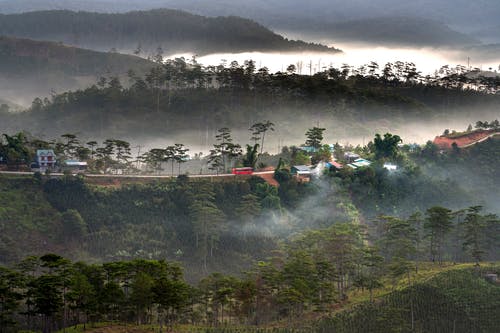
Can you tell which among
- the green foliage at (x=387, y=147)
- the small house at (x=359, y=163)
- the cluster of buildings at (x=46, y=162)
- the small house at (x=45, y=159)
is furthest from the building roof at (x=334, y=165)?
the small house at (x=45, y=159)

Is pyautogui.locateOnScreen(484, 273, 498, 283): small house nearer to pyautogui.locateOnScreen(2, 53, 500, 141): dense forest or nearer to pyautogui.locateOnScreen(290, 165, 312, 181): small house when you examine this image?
pyautogui.locateOnScreen(290, 165, 312, 181): small house

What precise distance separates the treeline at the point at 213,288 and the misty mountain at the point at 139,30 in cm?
7817

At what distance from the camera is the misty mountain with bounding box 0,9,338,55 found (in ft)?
432

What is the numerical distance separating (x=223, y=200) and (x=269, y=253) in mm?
7471

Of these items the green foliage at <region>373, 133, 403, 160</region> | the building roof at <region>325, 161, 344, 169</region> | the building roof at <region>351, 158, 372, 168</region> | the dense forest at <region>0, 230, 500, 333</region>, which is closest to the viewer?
the dense forest at <region>0, 230, 500, 333</region>

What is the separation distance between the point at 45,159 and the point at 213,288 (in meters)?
27.3

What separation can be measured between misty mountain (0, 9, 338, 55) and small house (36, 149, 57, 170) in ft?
206

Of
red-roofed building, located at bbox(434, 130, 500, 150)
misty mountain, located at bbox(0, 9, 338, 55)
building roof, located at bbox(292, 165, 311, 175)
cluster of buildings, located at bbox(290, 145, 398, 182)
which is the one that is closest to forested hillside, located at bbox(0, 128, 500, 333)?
cluster of buildings, located at bbox(290, 145, 398, 182)

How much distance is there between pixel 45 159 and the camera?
68562mm

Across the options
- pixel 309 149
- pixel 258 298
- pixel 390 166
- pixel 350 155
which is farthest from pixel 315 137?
pixel 258 298

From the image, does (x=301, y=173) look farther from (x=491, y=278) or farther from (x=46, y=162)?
(x=491, y=278)

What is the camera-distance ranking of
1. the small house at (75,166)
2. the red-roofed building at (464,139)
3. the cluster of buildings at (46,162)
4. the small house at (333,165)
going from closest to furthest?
1. the cluster of buildings at (46,162)
2. the small house at (75,166)
3. the small house at (333,165)
4. the red-roofed building at (464,139)

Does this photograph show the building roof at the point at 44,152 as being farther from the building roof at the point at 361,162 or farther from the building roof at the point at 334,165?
the building roof at the point at 361,162

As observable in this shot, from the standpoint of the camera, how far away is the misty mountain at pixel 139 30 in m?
132
